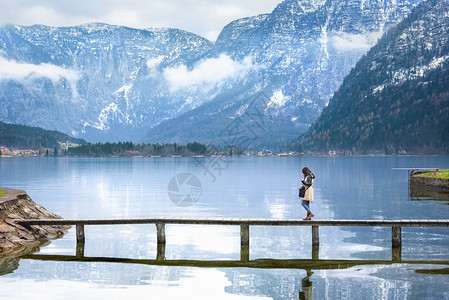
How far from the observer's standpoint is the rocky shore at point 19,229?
4147 centimetres

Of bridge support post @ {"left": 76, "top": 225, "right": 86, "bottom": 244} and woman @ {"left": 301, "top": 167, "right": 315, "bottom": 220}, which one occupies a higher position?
woman @ {"left": 301, "top": 167, "right": 315, "bottom": 220}

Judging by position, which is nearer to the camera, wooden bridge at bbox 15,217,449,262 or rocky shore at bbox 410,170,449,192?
wooden bridge at bbox 15,217,449,262

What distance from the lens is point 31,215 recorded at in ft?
155

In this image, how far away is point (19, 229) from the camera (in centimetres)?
4331

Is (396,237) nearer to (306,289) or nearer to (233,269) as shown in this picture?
(233,269)

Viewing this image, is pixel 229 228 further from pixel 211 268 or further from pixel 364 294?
pixel 364 294

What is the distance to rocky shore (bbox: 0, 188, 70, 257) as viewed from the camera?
41.5m

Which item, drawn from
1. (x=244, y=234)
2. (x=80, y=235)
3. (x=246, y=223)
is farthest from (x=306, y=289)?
(x=80, y=235)

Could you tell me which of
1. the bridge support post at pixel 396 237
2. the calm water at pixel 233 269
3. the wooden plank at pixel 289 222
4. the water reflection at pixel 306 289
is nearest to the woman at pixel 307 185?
the wooden plank at pixel 289 222

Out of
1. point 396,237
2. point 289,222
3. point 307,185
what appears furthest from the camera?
point 396,237

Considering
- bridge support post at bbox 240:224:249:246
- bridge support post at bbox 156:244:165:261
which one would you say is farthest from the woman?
bridge support post at bbox 156:244:165:261

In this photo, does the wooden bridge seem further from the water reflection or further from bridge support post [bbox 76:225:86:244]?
the water reflection

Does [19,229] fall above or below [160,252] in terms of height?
above

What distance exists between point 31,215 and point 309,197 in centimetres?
2186
